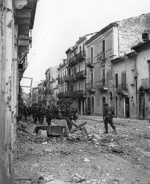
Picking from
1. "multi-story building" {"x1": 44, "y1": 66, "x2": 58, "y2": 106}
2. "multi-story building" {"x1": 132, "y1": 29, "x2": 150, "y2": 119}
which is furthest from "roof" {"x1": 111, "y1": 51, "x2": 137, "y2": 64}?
"multi-story building" {"x1": 44, "y1": 66, "x2": 58, "y2": 106}

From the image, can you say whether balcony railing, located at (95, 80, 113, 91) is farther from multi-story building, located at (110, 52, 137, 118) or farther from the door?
the door

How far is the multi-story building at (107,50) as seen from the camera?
2912 centimetres

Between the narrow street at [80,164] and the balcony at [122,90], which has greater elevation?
the balcony at [122,90]

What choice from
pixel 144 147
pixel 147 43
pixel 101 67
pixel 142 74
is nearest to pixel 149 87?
pixel 142 74

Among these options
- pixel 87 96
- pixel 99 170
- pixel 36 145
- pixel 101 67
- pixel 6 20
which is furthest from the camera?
pixel 87 96

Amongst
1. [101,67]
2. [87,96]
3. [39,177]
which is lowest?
[39,177]

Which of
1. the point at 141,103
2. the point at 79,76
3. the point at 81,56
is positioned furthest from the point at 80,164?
the point at 79,76

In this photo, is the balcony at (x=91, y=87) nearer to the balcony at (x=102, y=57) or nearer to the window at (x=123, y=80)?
the balcony at (x=102, y=57)

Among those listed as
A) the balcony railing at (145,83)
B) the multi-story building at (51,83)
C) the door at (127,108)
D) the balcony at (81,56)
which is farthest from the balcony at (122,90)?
the multi-story building at (51,83)

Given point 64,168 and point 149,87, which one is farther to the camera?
point 149,87

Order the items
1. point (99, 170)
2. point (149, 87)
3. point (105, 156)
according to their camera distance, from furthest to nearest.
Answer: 1. point (149, 87)
2. point (105, 156)
3. point (99, 170)

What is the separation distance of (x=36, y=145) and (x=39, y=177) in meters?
3.46

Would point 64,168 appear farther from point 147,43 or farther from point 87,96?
point 87,96

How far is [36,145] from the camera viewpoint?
28.6 ft
